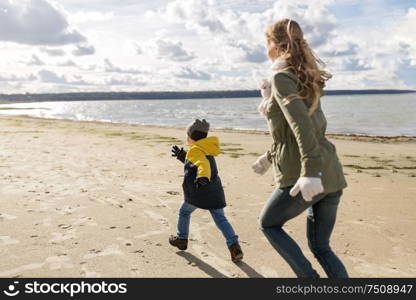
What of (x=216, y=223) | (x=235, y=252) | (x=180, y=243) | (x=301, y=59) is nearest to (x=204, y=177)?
(x=216, y=223)

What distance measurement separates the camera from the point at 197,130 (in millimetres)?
4316

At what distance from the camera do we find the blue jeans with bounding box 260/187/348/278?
2891 millimetres

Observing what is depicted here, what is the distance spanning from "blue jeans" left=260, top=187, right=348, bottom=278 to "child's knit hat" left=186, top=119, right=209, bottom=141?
1.50 metres

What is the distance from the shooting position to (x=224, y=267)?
442 cm

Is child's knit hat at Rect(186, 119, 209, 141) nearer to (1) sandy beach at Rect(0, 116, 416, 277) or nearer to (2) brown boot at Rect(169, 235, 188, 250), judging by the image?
(2) brown boot at Rect(169, 235, 188, 250)

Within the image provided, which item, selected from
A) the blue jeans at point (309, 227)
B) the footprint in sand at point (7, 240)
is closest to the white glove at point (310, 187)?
the blue jeans at point (309, 227)

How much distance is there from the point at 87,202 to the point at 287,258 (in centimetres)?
471

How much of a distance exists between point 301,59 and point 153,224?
3.77 m

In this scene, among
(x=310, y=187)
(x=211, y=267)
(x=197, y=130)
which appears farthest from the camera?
(x=211, y=267)

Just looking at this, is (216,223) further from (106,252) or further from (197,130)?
(106,252)

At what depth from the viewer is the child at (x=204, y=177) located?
13.9 feet

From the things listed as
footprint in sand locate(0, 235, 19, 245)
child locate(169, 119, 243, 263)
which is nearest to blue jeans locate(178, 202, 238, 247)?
child locate(169, 119, 243, 263)

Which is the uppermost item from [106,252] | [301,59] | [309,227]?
[301,59]

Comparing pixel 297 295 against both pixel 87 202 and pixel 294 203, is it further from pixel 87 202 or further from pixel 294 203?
pixel 87 202
